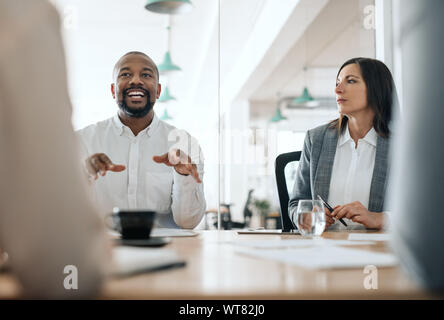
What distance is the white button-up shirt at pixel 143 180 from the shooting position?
198 cm

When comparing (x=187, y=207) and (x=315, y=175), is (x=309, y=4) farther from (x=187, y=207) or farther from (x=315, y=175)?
(x=187, y=207)

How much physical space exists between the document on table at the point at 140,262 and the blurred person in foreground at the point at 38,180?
73 mm

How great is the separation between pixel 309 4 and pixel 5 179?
3.86 meters

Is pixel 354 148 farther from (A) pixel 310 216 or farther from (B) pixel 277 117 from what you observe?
(B) pixel 277 117

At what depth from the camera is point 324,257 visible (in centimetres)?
80

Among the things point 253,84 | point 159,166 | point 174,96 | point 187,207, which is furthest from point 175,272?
point 253,84

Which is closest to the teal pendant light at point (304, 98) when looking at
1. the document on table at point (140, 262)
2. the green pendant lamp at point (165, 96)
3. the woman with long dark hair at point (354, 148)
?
the green pendant lamp at point (165, 96)

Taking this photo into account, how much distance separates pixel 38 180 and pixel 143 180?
1.64m

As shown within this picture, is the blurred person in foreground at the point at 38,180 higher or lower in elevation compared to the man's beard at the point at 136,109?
lower

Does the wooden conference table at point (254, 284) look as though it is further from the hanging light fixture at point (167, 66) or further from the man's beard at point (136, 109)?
the hanging light fixture at point (167, 66)

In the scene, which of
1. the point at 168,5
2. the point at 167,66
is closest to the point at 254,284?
the point at 168,5

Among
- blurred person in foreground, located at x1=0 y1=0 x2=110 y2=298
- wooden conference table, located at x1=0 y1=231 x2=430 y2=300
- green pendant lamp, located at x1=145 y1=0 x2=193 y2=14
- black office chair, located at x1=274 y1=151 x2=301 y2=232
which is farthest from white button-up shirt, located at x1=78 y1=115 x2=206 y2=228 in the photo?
blurred person in foreground, located at x1=0 y1=0 x2=110 y2=298

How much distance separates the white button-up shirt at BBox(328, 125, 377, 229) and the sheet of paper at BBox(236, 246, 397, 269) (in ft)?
3.75

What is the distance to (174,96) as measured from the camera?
321 cm
